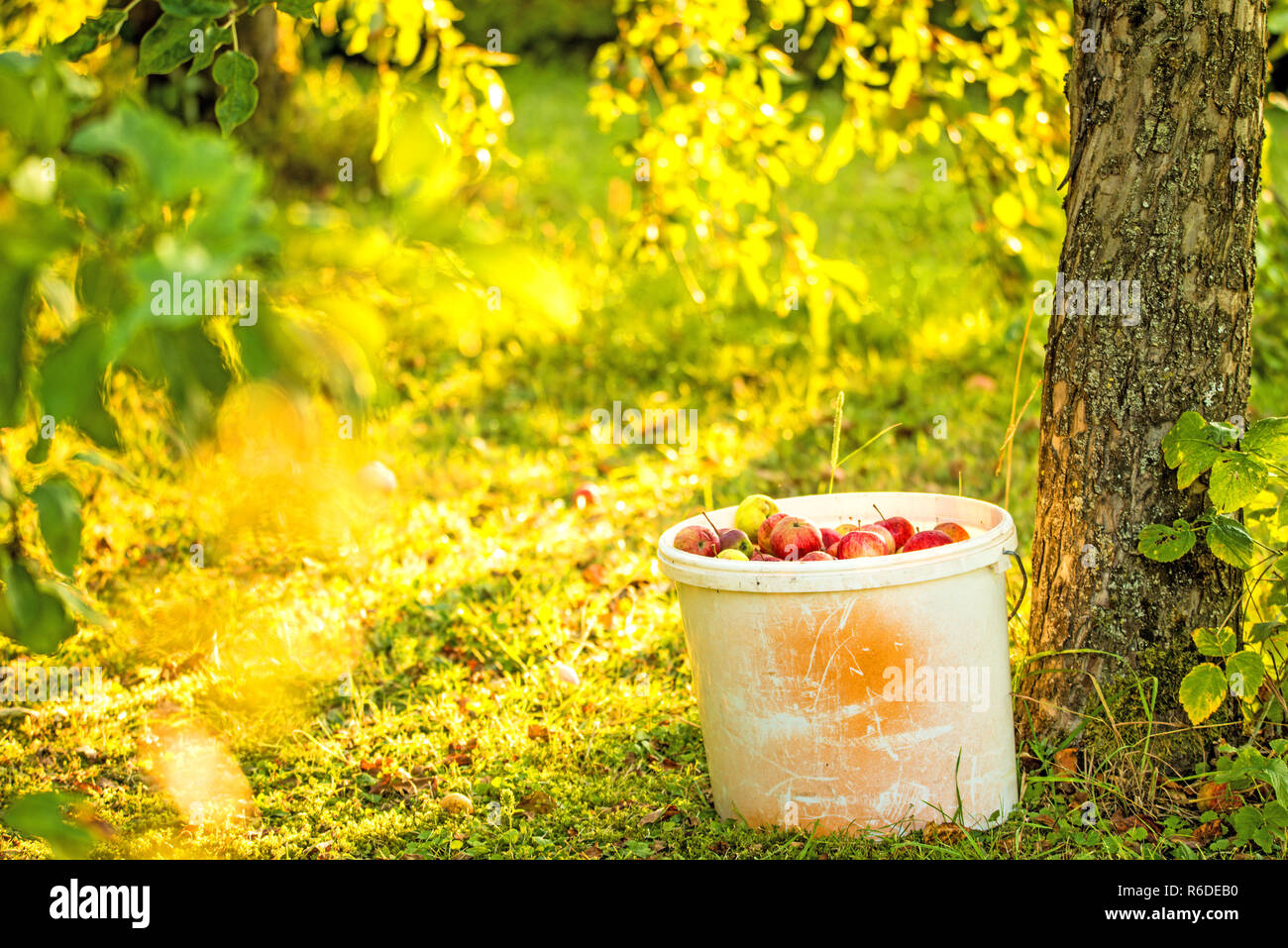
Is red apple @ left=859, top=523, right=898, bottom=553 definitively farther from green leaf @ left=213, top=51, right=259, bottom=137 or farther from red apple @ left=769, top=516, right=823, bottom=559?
green leaf @ left=213, top=51, right=259, bottom=137

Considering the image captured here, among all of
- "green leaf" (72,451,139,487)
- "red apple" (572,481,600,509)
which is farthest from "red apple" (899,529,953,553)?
"red apple" (572,481,600,509)

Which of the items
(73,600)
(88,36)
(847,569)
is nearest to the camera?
(73,600)

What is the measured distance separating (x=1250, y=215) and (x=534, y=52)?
11.1 meters

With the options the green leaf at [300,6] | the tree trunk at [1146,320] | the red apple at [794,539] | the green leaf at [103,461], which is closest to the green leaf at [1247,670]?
the tree trunk at [1146,320]

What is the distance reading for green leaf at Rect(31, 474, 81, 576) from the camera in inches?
40.7

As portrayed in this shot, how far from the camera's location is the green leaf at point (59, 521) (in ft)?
3.39

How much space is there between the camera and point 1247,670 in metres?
2.02

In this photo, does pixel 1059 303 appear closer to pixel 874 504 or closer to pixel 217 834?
pixel 874 504

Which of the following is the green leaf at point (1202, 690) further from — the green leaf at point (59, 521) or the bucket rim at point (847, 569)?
the green leaf at point (59, 521)

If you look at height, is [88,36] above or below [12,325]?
above

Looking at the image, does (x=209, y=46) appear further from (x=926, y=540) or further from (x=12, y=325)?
(x=926, y=540)

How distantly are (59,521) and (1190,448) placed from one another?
6.30 feet

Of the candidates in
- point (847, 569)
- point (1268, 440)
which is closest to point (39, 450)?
point (847, 569)

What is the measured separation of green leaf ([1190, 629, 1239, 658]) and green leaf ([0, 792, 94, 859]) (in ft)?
6.53
